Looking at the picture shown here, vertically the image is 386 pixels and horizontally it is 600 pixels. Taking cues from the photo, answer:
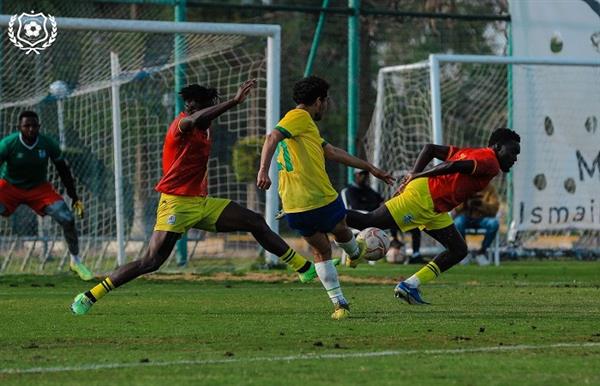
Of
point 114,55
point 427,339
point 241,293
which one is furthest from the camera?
point 114,55

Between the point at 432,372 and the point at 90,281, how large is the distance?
10098 millimetres

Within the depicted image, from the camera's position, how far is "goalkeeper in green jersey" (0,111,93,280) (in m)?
17.7

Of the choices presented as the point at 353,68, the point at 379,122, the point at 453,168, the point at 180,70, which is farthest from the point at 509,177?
the point at 453,168

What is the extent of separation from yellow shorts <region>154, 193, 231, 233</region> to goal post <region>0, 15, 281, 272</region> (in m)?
8.37

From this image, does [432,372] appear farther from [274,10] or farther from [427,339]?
[274,10]

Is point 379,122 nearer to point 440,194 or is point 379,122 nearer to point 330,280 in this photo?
point 440,194

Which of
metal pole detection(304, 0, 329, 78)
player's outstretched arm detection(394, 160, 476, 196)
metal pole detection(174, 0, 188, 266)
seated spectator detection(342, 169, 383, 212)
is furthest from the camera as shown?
metal pole detection(304, 0, 329, 78)

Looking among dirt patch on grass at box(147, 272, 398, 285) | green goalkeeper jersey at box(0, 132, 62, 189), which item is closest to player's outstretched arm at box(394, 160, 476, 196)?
dirt patch on grass at box(147, 272, 398, 285)

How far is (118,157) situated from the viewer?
20.8 metres

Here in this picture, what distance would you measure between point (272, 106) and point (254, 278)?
2.89 metres

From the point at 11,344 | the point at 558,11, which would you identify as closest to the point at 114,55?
the point at 558,11

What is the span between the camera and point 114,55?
2112 centimetres

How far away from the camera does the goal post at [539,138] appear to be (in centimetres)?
2411

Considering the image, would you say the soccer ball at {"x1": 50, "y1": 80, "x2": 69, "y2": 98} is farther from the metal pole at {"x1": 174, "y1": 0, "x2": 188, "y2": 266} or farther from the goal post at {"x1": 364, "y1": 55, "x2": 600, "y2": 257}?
the goal post at {"x1": 364, "y1": 55, "x2": 600, "y2": 257}
